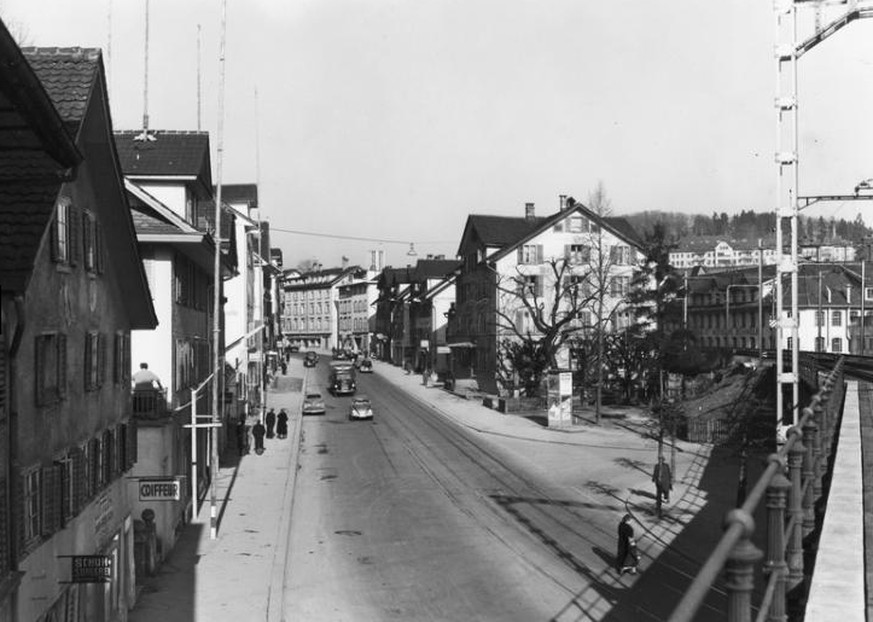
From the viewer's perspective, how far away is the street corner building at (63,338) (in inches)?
414

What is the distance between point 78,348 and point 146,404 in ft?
30.4

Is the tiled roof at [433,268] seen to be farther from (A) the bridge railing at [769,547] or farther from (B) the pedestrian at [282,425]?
(A) the bridge railing at [769,547]

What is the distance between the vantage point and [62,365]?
45.9 ft

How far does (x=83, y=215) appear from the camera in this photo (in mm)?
15062

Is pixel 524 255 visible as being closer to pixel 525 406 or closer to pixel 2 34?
pixel 525 406

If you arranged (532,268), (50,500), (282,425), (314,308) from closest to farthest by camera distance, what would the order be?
(50,500) → (282,425) → (532,268) → (314,308)

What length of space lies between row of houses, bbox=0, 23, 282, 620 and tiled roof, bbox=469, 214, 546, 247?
4770 cm

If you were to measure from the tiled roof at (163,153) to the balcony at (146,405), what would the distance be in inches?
313

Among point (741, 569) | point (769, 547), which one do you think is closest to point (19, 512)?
point (769, 547)

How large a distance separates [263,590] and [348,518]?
314 inches

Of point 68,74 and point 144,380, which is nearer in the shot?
point 68,74

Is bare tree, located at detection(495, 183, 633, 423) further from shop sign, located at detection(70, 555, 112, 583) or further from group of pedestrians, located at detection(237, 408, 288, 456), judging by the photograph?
shop sign, located at detection(70, 555, 112, 583)

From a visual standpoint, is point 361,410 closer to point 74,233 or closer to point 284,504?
point 284,504

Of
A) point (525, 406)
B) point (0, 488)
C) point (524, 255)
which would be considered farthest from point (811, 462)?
point (524, 255)
